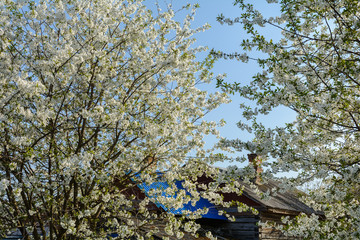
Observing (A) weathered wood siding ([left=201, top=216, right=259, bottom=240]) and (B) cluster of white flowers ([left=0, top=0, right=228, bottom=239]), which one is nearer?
(B) cluster of white flowers ([left=0, top=0, right=228, bottom=239])

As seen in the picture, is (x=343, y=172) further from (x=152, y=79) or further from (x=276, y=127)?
(x=152, y=79)

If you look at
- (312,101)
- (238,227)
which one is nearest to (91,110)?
(312,101)

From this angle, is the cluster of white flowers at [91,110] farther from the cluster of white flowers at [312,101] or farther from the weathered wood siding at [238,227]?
the weathered wood siding at [238,227]

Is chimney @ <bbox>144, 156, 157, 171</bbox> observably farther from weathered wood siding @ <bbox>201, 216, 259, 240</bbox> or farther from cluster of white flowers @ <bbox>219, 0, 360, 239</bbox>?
weathered wood siding @ <bbox>201, 216, 259, 240</bbox>

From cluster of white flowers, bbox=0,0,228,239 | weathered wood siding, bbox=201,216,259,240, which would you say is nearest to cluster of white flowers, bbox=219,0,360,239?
cluster of white flowers, bbox=0,0,228,239


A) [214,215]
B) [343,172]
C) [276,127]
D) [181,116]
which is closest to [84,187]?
[181,116]

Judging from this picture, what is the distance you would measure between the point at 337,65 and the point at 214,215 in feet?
38.1

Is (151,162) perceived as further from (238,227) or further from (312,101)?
(238,227)

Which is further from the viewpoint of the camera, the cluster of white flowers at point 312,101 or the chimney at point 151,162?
the chimney at point 151,162

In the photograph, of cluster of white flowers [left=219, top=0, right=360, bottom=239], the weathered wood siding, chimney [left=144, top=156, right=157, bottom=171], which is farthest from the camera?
the weathered wood siding

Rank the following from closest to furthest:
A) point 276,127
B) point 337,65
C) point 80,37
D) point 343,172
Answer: point 343,172 < point 337,65 < point 276,127 < point 80,37

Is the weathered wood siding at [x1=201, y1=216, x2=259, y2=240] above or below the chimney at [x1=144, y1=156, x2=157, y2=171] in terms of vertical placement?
below

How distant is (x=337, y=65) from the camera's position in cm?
720

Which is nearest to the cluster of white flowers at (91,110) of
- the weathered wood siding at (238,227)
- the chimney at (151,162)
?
the chimney at (151,162)
